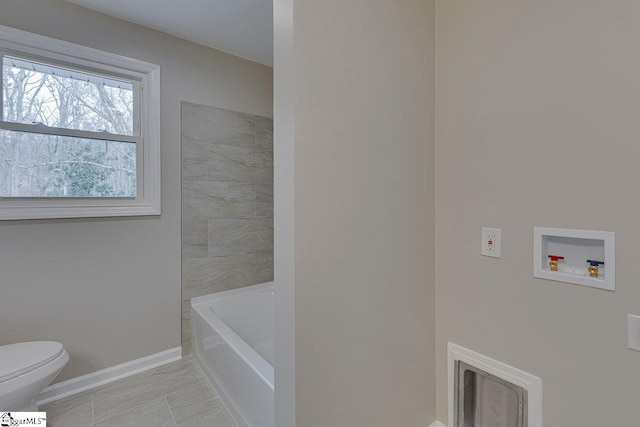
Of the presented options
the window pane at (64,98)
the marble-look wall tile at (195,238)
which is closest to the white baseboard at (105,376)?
the marble-look wall tile at (195,238)

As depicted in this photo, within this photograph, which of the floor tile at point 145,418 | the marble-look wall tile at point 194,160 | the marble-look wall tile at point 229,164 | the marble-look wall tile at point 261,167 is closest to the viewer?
the floor tile at point 145,418

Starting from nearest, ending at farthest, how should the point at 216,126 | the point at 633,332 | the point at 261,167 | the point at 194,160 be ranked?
1. the point at 633,332
2. the point at 194,160
3. the point at 216,126
4. the point at 261,167

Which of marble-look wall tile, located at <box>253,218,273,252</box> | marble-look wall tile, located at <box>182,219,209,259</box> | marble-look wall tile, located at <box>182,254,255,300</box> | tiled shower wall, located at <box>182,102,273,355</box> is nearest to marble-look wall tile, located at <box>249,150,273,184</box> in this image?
tiled shower wall, located at <box>182,102,273,355</box>

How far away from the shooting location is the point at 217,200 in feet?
8.36

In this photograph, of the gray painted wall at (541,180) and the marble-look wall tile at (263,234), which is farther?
the marble-look wall tile at (263,234)

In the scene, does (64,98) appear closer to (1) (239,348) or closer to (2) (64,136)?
(2) (64,136)

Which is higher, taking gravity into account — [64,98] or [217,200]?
[64,98]

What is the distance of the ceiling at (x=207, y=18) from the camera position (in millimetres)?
1942

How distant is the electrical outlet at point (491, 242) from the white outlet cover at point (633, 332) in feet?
1.43

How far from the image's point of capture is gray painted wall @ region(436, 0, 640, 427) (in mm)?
986

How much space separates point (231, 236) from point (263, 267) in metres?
0.45

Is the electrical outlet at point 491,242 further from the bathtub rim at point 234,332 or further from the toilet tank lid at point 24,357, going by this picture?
the toilet tank lid at point 24,357

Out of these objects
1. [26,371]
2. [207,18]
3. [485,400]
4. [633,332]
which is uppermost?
[207,18]

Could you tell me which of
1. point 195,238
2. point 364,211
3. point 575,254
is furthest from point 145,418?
point 575,254
